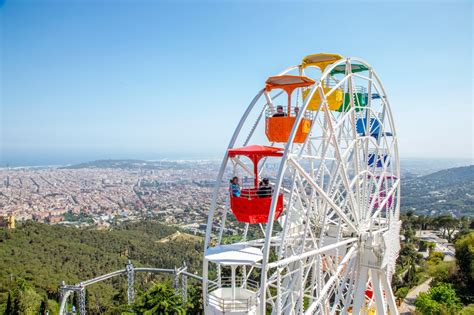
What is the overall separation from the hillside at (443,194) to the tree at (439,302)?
318 ft

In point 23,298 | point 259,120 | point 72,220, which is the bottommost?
point 72,220

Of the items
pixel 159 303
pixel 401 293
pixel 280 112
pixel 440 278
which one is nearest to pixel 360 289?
pixel 280 112

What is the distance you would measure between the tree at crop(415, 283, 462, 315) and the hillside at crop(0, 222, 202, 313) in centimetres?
2304

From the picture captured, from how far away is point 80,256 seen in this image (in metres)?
52.5

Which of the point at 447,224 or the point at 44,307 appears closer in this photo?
the point at 44,307

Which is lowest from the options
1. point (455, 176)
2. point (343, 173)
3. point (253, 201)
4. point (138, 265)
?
point (138, 265)

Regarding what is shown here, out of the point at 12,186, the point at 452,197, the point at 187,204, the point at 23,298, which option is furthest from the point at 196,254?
the point at 12,186

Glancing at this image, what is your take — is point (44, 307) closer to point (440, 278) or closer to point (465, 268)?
point (440, 278)

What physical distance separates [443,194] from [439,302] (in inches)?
5417

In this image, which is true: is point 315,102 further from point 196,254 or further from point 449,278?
point 196,254

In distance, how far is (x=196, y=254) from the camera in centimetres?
6162

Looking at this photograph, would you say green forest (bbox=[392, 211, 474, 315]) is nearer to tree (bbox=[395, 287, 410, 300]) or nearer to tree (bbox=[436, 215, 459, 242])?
tree (bbox=[395, 287, 410, 300])

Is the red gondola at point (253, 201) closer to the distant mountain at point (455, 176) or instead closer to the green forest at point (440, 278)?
the green forest at point (440, 278)

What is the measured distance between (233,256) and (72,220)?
108040 mm
